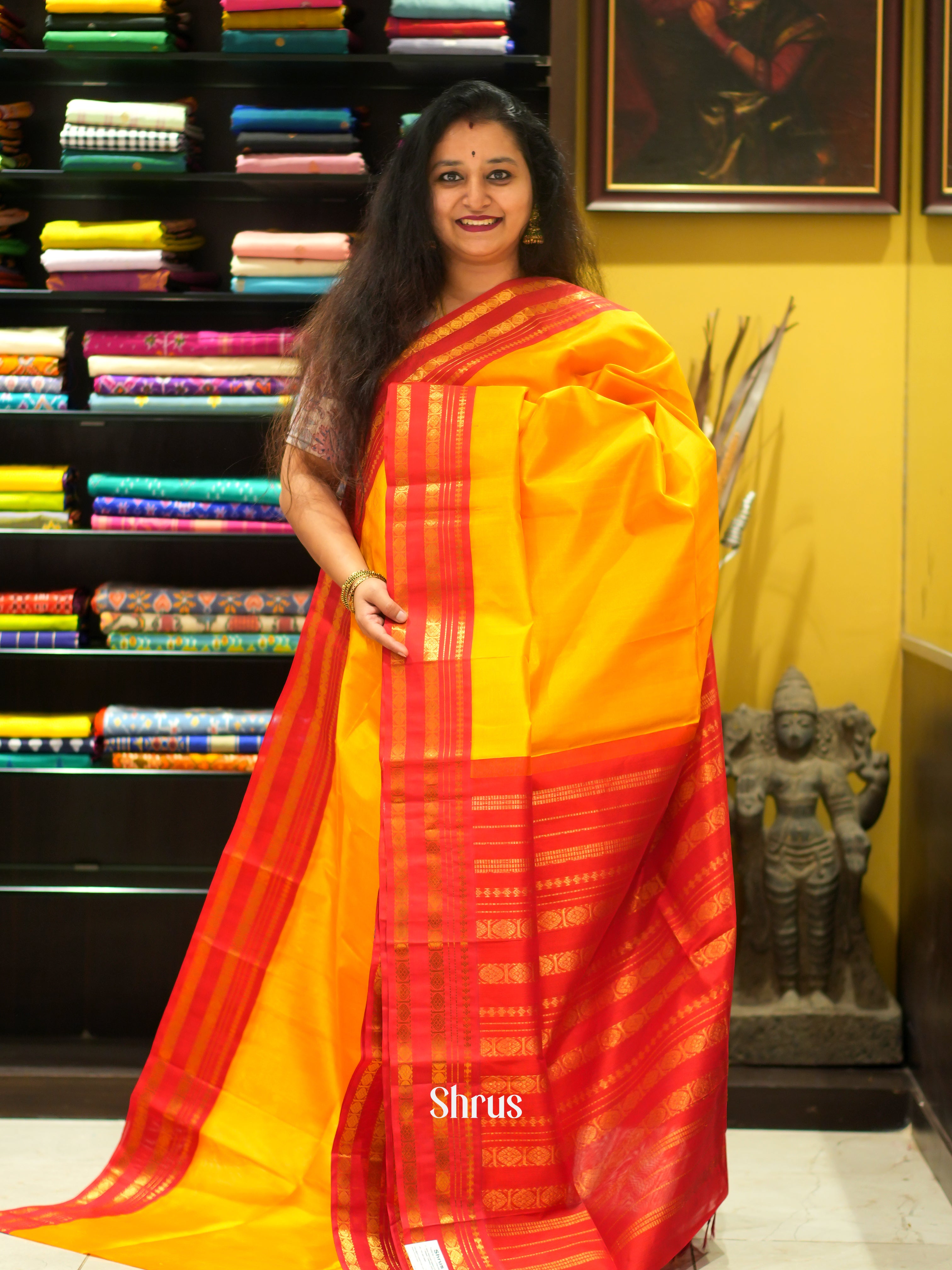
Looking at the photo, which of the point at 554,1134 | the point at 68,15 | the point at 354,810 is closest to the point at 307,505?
the point at 354,810

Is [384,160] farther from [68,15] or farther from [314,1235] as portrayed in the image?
[314,1235]

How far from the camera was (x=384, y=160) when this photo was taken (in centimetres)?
268

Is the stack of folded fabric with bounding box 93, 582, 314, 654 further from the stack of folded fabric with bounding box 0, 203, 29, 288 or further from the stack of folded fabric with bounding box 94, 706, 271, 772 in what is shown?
the stack of folded fabric with bounding box 0, 203, 29, 288

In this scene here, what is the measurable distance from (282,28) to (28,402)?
925 millimetres

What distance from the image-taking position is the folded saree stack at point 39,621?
2637 millimetres

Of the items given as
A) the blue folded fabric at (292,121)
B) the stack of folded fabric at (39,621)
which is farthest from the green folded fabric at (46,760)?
the blue folded fabric at (292,121)

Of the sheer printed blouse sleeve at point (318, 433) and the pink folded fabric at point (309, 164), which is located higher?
the pink folded fabric at point (309, 164)

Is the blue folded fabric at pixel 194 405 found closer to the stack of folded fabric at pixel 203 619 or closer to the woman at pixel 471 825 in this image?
the stack of folded fabric at pixel 203 619

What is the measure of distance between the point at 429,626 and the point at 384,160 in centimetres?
136

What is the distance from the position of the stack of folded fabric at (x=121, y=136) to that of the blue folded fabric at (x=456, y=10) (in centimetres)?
50

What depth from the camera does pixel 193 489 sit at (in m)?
2.62

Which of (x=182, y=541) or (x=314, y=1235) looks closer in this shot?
(x=314, y=1235)

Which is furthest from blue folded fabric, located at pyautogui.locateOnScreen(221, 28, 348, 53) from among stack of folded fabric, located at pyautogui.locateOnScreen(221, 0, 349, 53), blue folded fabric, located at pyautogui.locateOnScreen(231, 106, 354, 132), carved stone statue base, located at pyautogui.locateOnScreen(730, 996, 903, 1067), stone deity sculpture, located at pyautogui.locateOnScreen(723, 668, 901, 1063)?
carved stone statue base, located at pyautogui.locateOnScreen(730, 996, 903, 1067)

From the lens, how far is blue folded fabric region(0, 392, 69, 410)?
2615 mm
